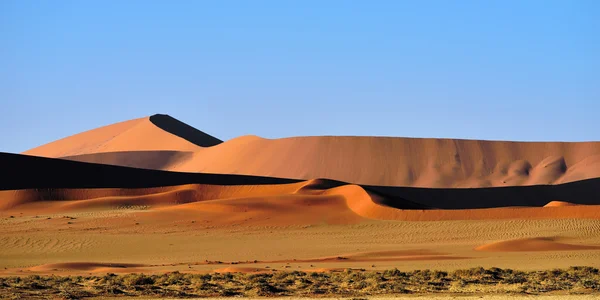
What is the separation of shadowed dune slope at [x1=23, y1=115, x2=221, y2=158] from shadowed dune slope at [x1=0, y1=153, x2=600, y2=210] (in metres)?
41.5

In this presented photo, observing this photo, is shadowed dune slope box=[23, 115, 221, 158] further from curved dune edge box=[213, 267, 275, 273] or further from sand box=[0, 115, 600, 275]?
curved dune edge box=[213, 267, 275, 273]

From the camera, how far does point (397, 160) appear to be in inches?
3775

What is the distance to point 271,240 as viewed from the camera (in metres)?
39.0

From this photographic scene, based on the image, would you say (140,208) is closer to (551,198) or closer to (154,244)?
(154,244)

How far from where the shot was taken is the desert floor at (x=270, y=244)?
29.9 metres

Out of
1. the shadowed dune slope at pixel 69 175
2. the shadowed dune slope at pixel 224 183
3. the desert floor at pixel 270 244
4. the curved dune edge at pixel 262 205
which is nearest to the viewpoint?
the desert floor at pixel 270 244

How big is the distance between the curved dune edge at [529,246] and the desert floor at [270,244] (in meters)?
0.03

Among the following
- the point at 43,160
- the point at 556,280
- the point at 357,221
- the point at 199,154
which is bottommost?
the point at 556,280

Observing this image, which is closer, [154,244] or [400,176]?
[154,244]

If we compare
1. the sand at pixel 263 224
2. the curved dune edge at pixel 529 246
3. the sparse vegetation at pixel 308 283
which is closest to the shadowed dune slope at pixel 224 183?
the sand at pixel 263 224

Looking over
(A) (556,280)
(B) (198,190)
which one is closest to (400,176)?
(B) (198,190)

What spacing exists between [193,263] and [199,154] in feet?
243

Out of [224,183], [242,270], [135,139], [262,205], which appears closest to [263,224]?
[262,205]

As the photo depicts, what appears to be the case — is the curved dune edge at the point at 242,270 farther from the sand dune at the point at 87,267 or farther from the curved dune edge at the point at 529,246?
the curved dune edge at the point at 529,246
